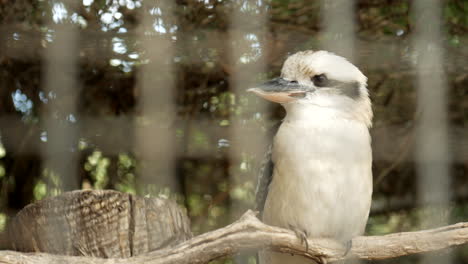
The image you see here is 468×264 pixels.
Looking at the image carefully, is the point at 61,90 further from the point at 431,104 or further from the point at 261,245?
the point at 431,104

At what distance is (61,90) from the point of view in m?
1.71

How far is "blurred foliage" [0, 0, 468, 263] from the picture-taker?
181 centimetres

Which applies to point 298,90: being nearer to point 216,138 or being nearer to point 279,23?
point 216,138

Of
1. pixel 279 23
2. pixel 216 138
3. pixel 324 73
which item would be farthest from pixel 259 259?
pixel 279 23

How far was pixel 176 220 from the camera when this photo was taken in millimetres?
1575

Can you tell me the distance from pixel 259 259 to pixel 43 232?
69cm

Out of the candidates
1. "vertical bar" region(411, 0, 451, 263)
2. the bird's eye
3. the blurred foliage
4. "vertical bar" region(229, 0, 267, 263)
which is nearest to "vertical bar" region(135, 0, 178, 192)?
the blurred foliage

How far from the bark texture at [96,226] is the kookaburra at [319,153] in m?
0.31

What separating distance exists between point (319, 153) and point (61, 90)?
23.9 inches

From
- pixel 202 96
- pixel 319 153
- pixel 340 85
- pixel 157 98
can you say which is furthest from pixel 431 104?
pixel 157 98

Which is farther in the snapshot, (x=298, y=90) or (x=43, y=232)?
(x=298, y=90)

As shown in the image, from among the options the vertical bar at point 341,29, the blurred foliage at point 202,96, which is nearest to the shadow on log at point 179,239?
the blurred foliage at point 202,96

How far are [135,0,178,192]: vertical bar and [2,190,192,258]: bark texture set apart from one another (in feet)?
0.26

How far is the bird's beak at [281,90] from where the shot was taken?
1716 mm
